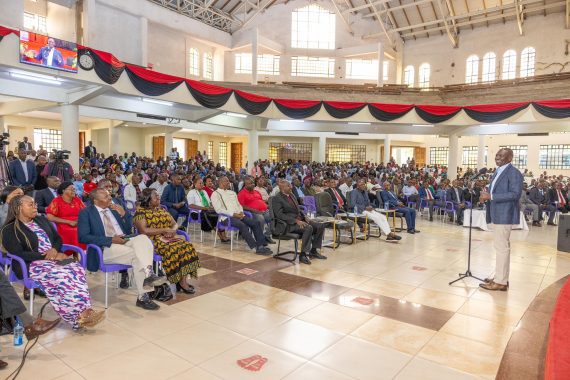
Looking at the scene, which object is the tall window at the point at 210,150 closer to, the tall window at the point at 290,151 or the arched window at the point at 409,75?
the tall window at the point at 290,151

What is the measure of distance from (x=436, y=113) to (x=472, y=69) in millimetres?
10740

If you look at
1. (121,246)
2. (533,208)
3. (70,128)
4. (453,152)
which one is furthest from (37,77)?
(453,152)

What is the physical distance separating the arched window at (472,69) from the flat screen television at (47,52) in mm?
20723

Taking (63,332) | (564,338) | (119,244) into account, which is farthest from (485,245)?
(63,332)

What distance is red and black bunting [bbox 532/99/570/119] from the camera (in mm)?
11656

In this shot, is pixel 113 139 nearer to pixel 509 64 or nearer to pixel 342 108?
pixel 342 108

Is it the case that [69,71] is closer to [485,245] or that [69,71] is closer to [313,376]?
[313,376]

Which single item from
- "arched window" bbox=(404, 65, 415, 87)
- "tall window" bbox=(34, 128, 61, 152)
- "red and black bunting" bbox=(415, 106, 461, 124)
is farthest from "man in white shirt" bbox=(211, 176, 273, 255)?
"arched window" bbox=(404, 65, 415, 87)

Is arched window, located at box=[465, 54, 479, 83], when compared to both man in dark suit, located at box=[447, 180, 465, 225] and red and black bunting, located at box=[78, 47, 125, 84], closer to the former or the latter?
man in dark suit, located at box=[447, 180, 465, 225]

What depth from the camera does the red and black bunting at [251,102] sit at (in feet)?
38.7

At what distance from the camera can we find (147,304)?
357 centimetres

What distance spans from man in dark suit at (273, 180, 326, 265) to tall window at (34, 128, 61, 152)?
1594 cm

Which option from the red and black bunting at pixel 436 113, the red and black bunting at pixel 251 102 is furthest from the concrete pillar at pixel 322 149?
the red and black bunting at pixel 251 102

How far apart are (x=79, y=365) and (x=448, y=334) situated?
2.75 meters
